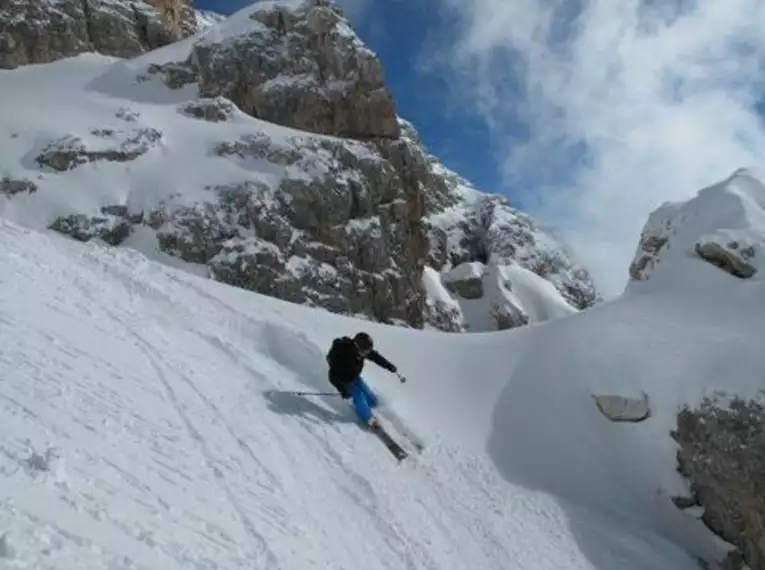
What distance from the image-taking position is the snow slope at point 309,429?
25.7 ft

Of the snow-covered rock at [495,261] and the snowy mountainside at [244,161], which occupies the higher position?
the snow-covered rock at [495,261]

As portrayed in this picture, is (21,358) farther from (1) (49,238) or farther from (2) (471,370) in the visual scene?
(2) (471,370)

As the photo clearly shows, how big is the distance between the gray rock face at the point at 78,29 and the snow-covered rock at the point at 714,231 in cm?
5429

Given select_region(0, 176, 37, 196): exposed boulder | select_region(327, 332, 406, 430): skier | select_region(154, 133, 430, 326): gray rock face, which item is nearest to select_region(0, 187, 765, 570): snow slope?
select_region(327, 332, 406, 430): skier

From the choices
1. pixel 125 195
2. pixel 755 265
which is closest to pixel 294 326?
pixel 755 265

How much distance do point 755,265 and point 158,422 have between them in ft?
52.4

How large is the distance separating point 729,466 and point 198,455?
36.7ft

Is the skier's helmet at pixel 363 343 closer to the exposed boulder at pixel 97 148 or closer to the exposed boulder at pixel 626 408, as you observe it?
the exposed boulder at pixel 626 408

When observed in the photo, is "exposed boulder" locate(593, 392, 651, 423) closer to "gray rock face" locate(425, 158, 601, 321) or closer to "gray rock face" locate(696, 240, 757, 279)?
"gray rock face" locate(696, 240, 757, 279)

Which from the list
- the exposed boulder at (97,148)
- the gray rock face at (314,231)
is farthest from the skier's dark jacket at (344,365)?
the exposed boulder at (97,148)

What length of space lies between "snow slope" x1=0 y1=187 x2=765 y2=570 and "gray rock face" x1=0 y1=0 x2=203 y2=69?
162ft

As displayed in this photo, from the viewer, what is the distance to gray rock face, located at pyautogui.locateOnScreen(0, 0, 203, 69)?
61.8m

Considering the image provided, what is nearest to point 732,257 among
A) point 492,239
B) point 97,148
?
point 97,148

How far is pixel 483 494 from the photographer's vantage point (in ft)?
48.5
